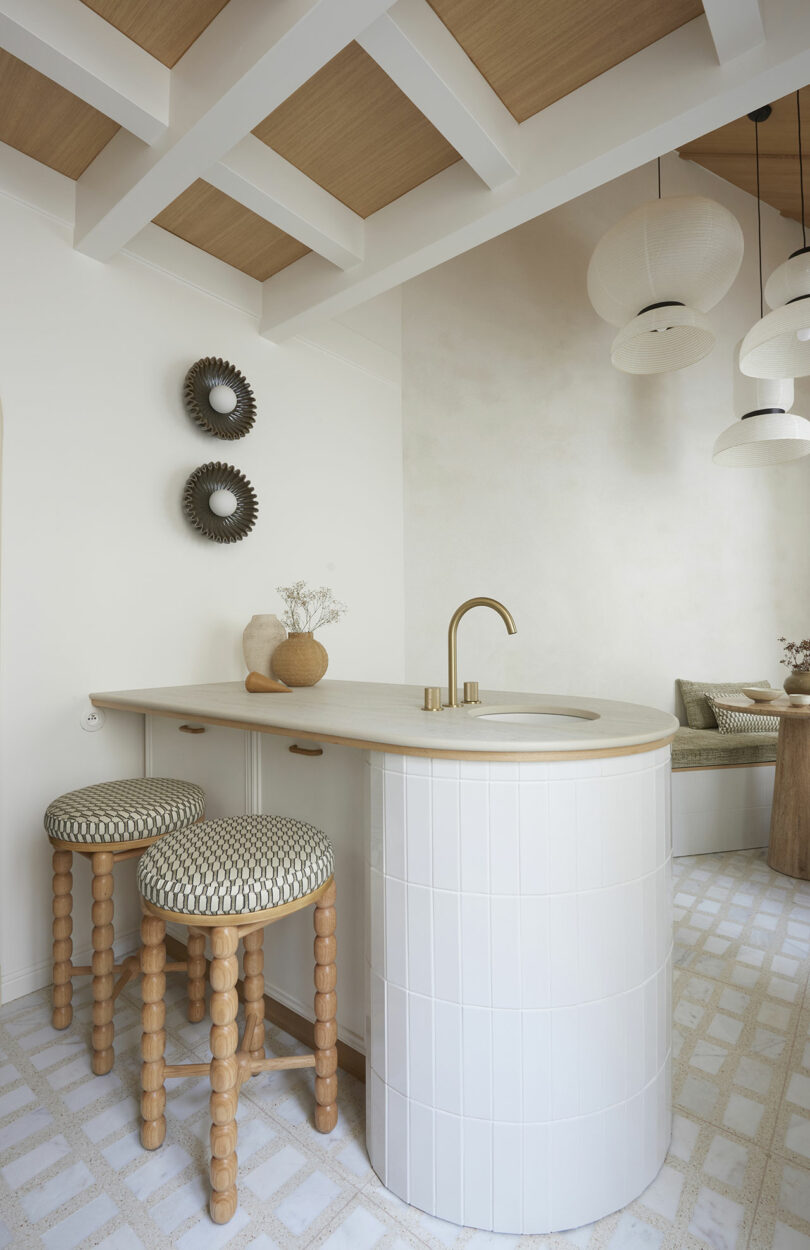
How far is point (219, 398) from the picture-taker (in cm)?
253

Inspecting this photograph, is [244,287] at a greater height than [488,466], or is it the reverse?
[244,287]

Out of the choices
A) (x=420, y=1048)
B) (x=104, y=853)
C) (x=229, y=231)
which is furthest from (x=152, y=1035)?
(x=229, y=231)

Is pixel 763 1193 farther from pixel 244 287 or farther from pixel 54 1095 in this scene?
pixel 244 287

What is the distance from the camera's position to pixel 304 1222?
1.22m

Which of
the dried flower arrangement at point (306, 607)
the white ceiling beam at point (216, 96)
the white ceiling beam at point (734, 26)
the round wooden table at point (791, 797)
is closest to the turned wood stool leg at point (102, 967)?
the dried flower arrangement at point (306, 607)

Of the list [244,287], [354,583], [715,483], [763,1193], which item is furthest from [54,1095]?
[715,483]

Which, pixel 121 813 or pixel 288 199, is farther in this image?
pixel 288 199

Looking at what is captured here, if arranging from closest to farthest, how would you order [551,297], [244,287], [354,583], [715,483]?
[244,287] < [354,583] < [551,297] < [715,483]

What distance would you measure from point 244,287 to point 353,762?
7.39ft

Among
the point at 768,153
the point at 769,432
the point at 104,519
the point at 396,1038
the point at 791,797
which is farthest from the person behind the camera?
the point at 768,153

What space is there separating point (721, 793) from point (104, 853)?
9.94 ft

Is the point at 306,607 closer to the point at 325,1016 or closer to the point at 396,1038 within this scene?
the point at 325,1016

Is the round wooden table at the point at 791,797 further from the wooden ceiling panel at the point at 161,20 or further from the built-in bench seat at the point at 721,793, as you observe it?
the wooden ceiling panel at the point at 161,20

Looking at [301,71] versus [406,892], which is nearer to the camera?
[406,892]
